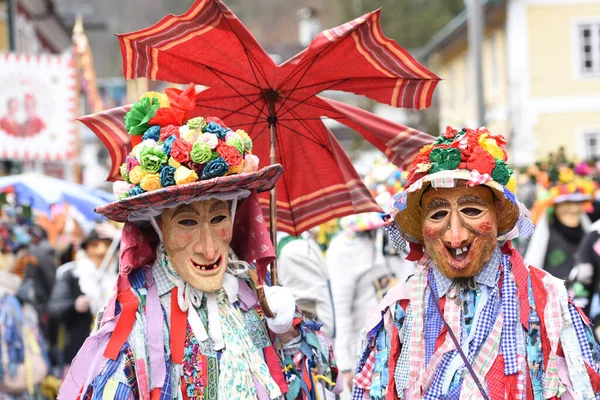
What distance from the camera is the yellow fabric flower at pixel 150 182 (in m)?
4.11

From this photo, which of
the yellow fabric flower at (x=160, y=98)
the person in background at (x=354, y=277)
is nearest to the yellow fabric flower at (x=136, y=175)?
the yellow fabric flower at (x=160, y=98)

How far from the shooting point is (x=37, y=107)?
1474 cm

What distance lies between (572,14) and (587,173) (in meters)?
20.5

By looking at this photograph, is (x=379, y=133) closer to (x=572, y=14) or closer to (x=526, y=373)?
(x=526, y=373)

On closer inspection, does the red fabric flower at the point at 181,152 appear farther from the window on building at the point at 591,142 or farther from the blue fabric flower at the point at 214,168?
the window on building at the point at 591,142

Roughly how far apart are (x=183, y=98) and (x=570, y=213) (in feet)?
16.9

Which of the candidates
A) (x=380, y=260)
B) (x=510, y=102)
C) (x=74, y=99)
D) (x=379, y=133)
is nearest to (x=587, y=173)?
(x=380, y=260)

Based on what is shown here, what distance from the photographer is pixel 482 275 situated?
14.1 ft

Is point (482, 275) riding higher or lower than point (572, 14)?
lower

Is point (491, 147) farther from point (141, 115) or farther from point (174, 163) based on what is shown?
point (141, 115)

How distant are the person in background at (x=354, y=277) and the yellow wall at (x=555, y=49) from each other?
2152 cm

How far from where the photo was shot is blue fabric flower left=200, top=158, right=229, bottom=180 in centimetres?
415

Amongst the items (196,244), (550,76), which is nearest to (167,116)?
(196,244)

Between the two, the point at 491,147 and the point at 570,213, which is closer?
the point at 491,147
